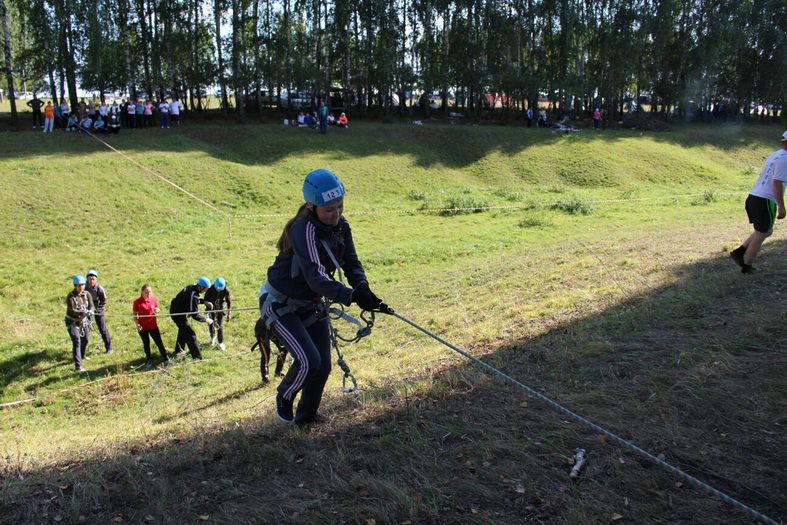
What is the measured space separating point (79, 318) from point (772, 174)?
11.7 metres

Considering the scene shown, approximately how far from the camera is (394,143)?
3450cm

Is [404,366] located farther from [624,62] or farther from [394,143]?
[624,62]

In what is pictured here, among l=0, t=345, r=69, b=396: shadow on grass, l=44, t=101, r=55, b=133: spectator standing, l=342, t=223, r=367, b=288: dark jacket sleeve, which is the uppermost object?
l=44, t=101, r=55, b=133: spectator standing

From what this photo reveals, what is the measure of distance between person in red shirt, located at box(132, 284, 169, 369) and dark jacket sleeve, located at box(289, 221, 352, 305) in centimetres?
802

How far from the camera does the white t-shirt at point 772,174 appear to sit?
7507 mm

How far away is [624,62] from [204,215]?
33198 mm

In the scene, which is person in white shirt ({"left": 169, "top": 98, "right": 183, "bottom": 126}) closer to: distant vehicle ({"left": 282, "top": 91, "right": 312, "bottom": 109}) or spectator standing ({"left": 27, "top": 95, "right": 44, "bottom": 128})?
spectator standing ({"left": 27, "top": 95, "right": 44, "bottom": 128})

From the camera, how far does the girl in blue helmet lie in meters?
4.39

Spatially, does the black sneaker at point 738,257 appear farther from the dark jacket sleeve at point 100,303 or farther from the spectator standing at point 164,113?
the spectator standing at point 164,113

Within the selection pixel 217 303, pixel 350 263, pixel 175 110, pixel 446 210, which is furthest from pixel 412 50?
pixel 350 263

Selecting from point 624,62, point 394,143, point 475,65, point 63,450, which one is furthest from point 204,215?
point 624,62

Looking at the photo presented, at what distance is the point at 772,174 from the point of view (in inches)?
303

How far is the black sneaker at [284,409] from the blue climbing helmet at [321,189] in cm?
170

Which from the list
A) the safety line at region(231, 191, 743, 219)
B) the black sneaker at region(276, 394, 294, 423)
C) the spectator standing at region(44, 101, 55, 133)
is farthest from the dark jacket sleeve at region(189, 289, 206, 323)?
the spectator standing at region(44, 101, 55, 133)
